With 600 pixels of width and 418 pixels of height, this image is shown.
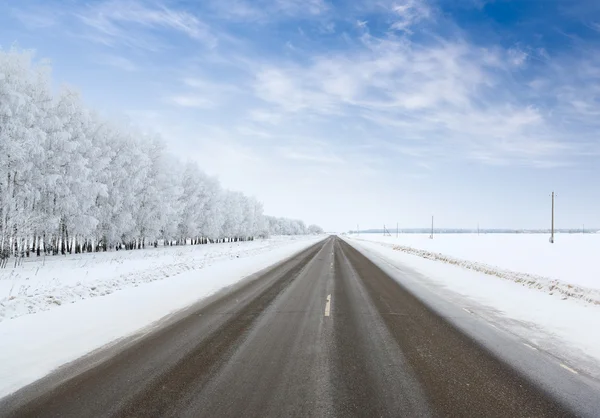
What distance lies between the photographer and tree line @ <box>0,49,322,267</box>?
61.9ft

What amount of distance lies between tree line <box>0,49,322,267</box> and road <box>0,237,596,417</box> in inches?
656

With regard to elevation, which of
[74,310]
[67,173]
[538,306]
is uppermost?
[67,173]

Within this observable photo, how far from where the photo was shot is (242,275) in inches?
607

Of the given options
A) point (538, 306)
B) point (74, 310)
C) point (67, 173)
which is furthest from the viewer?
point (67, 173)

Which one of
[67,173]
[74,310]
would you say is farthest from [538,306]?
[67,173]

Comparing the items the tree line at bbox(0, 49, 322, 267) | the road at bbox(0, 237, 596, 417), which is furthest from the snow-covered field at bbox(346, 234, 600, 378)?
the tree line at bbox(0, 49, 322, 267)

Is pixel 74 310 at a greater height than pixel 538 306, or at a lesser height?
lesser

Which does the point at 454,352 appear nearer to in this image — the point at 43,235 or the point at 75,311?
the point at 75,311

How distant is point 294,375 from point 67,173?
84.6 ft

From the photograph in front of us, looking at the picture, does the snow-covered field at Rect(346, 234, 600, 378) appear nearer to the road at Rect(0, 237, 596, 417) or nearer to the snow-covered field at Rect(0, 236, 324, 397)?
the road at Rect(0, 237, 596, 417)

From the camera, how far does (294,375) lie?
180 inches

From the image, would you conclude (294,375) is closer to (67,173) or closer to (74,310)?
(74,310)

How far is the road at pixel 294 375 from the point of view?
146 inches

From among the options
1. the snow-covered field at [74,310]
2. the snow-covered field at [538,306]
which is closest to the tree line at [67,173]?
the snow-covered field at [74,310]
